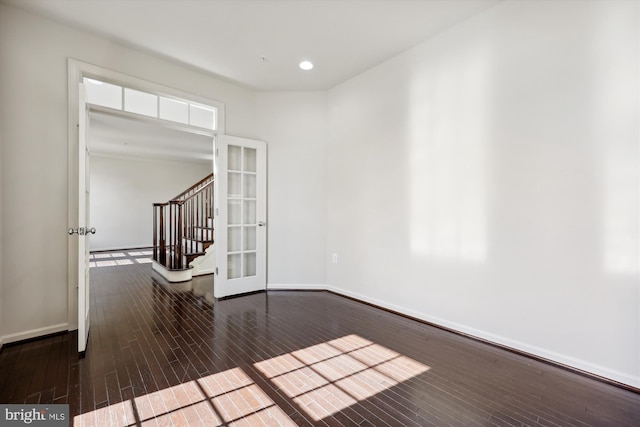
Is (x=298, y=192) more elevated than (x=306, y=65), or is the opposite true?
(x=306, y=65)

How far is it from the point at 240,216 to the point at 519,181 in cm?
321

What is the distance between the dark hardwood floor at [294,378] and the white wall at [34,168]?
36 centimetres

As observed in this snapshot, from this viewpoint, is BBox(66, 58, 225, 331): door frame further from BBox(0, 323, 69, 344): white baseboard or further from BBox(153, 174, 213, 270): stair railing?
BBox(153, 174, 213, 270): stair railing

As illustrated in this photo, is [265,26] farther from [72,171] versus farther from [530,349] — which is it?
[530,349]

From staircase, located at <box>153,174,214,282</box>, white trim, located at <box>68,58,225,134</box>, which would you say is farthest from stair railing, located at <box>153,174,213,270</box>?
white trim, located at <box>68,58,225,134</box>

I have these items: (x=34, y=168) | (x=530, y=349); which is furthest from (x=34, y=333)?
(x=530, y=349)

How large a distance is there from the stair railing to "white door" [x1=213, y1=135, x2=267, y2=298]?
1415 millimetres

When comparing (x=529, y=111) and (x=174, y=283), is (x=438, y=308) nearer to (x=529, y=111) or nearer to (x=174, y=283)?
(x=529, y=111)

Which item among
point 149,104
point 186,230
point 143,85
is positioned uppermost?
point 143,85

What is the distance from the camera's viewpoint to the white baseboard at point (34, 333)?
240 centimetres

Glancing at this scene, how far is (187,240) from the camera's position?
5316mm

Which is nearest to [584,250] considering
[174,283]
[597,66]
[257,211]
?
[597,66]

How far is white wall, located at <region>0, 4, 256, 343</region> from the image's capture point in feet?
7.94

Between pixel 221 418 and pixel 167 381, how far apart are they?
1.90 ft
